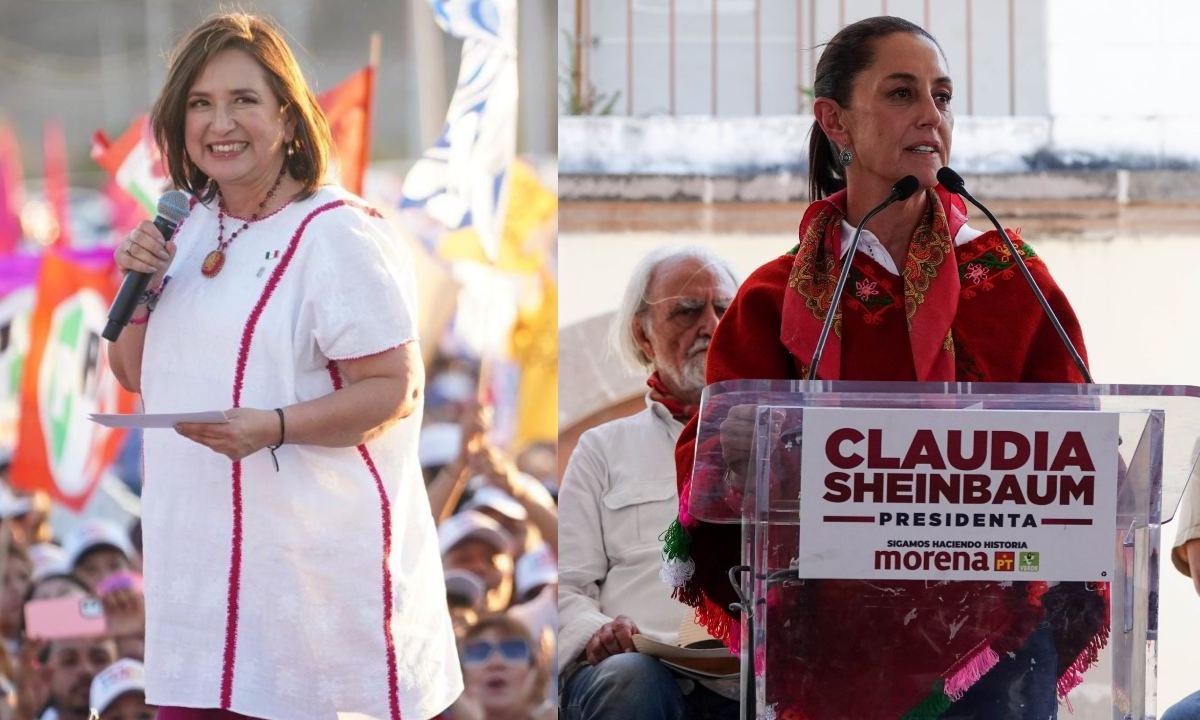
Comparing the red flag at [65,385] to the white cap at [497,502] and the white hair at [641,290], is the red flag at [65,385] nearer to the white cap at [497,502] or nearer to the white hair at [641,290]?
the white cap at [497,502]

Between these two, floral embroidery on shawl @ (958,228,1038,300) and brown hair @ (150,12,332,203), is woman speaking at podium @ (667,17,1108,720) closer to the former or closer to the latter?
floral embroidery on shawl @ (958,228,1038,300)

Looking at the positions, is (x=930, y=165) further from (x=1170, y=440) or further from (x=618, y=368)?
(x=618, y=368)

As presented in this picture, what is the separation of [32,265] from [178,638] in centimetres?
91

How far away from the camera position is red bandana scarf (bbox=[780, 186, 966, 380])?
2404 mm

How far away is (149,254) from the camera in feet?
10.7

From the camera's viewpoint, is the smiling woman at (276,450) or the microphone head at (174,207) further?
the microphone head at (174,207)

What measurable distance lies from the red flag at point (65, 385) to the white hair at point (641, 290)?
1284 mm

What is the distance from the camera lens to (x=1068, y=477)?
6.39 ft

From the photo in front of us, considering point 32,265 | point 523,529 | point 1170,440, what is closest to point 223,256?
point 32,265

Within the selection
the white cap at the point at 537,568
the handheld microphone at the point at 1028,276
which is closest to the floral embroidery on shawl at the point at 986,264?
the handheld microphone at the point at 1028,276

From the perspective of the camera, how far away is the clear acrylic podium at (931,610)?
1970 millimetres

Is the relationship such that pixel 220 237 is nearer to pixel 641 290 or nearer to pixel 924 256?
pixel 641 290

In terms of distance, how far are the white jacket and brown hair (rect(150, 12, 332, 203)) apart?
1.00 meters

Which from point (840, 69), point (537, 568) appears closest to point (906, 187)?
point (840, 69)
